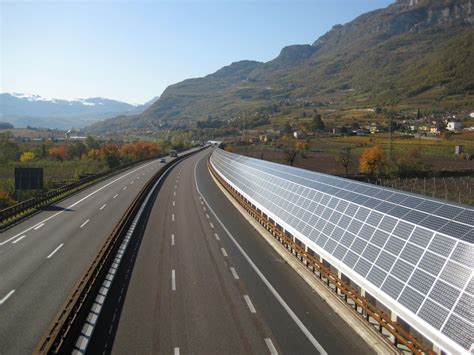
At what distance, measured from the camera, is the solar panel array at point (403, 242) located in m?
11.9

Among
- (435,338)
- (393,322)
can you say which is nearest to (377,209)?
(393,322)

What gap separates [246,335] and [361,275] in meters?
4.98

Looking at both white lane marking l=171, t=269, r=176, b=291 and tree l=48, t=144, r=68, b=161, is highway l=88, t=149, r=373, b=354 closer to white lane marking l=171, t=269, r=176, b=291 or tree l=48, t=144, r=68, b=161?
white lane marking l=171, t=269, r=176, b=291

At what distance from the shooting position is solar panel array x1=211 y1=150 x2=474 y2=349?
11922 mm

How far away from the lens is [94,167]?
107125 mm

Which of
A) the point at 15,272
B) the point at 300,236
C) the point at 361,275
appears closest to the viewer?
the point at 361,275

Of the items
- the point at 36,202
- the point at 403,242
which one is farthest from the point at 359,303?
the point at 36,202

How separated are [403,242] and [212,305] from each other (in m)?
7.33

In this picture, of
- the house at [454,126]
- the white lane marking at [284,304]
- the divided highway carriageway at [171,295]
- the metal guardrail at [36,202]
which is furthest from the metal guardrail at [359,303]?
the house at [454,126]

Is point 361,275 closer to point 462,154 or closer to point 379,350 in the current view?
point 379,350

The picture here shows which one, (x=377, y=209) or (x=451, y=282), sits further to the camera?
(x=377, y=209)

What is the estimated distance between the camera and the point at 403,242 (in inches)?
598

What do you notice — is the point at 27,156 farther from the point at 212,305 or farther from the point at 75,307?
the point at 75,307

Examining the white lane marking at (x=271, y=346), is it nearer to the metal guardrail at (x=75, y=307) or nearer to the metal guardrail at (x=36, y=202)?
the metal guardrail at (x=75, y=307)
